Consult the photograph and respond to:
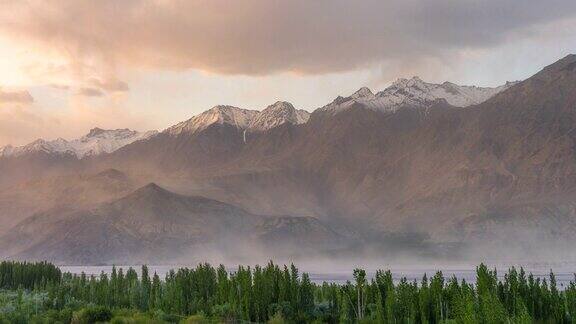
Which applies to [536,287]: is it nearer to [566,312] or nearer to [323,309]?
[566,312]

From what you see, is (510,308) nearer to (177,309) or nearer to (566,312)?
(566,312)

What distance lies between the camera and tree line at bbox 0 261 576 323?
69.2 m

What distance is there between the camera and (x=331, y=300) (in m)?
94.6

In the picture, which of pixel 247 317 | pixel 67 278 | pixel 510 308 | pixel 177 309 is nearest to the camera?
pixel 510 308

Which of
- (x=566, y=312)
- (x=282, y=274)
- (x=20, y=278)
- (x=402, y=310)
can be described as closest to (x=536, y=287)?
(x=566, y=312)

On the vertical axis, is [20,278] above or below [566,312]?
above

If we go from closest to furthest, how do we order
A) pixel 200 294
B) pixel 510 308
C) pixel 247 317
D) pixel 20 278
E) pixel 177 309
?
pixel 510 308 < pixel 247 317 < pixel 177 309 < pixel 200 294 < pixel 20 278

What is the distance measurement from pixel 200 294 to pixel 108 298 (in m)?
14.4

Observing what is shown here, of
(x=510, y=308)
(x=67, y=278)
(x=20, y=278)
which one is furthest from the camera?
(x=67, y=278)

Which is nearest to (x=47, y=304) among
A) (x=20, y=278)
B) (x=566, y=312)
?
(x=20, y=278)

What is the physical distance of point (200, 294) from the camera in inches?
4117

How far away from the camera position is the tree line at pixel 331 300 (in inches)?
2724

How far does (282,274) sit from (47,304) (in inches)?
1221

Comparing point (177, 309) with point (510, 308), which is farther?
point (177, 309)
